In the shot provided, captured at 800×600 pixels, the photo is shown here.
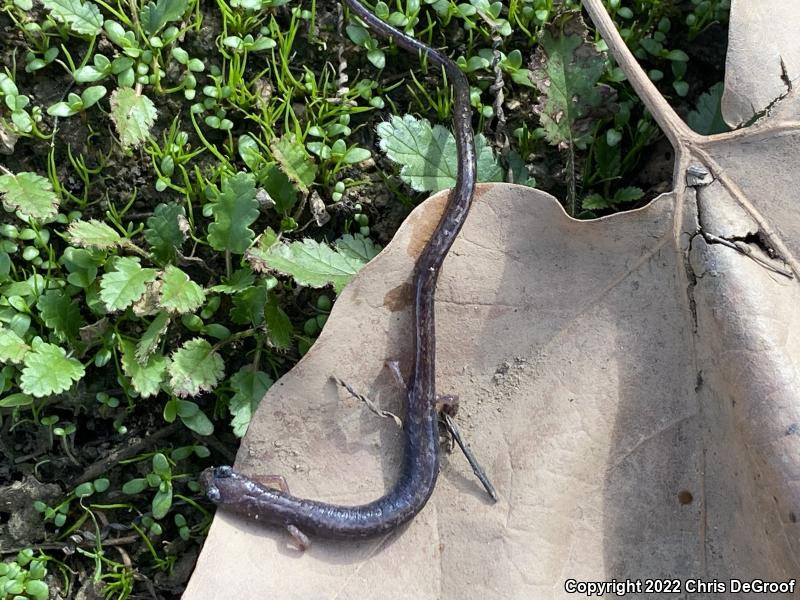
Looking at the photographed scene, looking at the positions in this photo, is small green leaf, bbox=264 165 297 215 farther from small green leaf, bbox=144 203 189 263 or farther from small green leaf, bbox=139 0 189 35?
small green leaf, bbox=139 0 189 35

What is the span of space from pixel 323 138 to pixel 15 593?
277 centimetres

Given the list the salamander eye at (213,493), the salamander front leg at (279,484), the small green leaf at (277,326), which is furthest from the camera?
the small green leaf at (277,326)

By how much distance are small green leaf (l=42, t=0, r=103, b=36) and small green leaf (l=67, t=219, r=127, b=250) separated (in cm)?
101

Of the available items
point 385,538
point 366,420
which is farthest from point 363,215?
point 385,538

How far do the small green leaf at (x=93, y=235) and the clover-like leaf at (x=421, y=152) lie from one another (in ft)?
4.63

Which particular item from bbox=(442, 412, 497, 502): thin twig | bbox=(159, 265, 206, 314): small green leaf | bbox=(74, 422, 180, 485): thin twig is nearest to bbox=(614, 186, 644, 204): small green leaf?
bbox=(442, 412, 497, 502): thin twig

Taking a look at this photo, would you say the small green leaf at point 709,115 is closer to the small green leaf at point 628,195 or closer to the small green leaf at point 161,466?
the small green leaf at point 628,195

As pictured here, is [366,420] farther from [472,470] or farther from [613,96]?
[613,96]

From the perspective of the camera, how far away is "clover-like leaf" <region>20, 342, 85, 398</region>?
342 centimetres

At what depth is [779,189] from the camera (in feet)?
9.48

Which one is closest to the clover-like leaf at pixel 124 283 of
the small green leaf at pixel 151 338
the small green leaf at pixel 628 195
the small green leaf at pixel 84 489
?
the small green leaf at pixel 151 338

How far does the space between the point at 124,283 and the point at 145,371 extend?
45 centimetres

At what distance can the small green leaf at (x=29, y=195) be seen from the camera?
3564 mm

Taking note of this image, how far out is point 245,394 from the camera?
3594 millimetres
